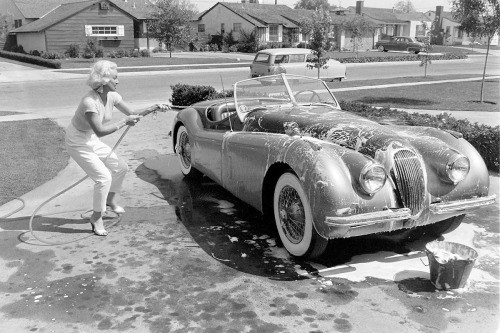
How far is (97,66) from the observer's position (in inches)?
209

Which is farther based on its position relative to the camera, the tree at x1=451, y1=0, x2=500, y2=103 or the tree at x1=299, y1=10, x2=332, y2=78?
the tree at x1=299, y1=10, x2=332, y2=78

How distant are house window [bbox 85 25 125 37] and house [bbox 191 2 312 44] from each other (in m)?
12.4

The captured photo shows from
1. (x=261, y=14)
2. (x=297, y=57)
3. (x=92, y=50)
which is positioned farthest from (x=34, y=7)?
(x=297, y=57)

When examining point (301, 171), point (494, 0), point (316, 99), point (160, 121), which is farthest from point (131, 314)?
point (494, 0)

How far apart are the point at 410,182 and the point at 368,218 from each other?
61cm

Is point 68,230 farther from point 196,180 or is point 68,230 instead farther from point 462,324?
point 462,324

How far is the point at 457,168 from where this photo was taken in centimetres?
478

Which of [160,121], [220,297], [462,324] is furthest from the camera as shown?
[160,121]

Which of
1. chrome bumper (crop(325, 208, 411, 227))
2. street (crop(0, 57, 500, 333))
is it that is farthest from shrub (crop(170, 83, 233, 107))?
chrome bumper (crop(325, 208, 411, 227))

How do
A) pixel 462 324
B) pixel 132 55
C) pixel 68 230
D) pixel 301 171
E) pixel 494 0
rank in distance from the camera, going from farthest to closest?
pixel 132 55
pixel 494 0
pixel 68 230
pixel 301 171
pixel 462 324

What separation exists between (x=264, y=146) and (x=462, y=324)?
2.43m

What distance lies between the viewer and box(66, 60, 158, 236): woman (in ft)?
17.2

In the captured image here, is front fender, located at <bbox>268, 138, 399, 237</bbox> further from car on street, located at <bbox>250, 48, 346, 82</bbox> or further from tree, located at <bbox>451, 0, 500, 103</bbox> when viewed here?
car on street, located at <bbox>250, 48, 346, 82</bbox>

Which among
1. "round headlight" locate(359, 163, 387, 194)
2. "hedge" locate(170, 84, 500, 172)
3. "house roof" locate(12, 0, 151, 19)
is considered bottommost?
"hedge" locate(170, 84, 500, 172)
